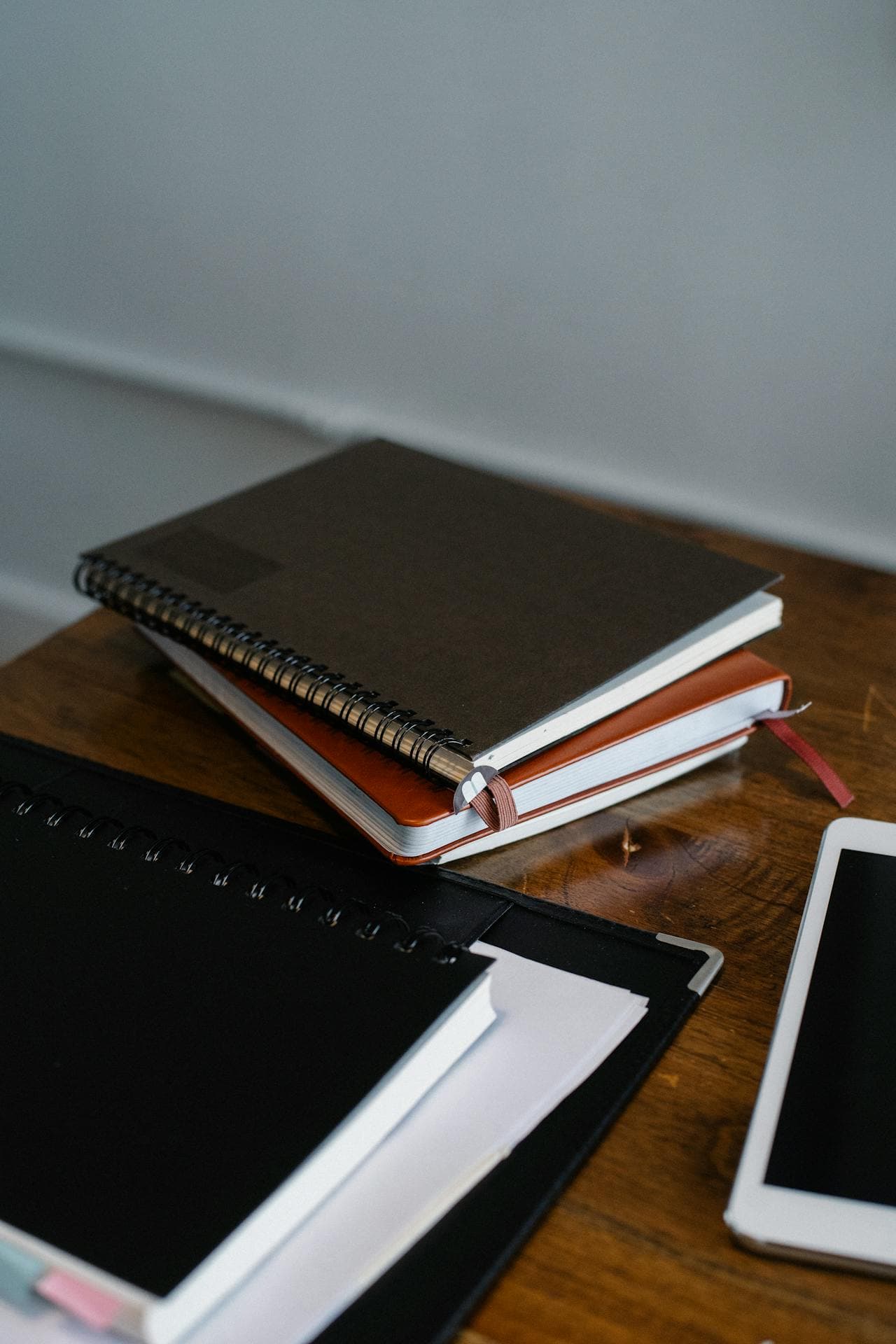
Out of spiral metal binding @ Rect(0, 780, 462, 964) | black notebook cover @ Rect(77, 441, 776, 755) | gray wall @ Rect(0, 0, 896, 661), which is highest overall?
gray wall @ Rect(0, 0, 896, 661)

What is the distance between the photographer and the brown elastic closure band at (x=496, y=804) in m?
0.51

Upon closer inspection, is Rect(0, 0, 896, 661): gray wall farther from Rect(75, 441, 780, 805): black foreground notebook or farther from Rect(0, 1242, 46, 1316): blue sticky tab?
Rect(0, 1242, 46, 1316): blue sticky tab

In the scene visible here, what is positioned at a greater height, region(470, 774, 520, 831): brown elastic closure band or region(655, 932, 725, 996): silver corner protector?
region(470, 774, 520, 831): brown elastic closure band

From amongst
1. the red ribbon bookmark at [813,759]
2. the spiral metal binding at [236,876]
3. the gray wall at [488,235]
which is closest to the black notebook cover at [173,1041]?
the spiral metal binding at [236,876]

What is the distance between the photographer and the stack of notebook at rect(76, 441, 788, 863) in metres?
0.53

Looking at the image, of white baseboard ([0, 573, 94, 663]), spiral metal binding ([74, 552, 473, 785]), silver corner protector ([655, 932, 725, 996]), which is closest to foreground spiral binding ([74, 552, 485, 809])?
spiral metal binding ([74, 552, 473, 785])

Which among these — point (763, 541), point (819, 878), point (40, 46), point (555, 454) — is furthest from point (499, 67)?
point (819, 878)

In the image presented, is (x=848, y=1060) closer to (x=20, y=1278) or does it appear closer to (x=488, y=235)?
(x=20, y=1278)

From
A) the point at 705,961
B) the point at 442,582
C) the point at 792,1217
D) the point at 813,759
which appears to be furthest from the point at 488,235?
the point at 792,1217

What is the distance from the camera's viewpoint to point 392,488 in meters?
0.76

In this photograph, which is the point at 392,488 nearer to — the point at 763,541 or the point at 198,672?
the point at 198,672

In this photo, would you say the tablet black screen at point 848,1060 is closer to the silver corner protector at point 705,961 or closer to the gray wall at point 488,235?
the silver corner protector at point 705,961

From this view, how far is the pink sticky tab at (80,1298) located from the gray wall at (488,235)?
726 millimetres

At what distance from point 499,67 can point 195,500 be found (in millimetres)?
569
